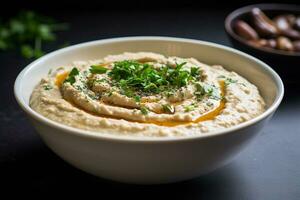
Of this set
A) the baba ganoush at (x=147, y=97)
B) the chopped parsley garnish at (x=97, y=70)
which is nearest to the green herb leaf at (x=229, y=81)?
the baba ganoush at (x=147, y=97)

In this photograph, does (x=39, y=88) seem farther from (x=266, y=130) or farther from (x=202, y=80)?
(x=266, y=130)

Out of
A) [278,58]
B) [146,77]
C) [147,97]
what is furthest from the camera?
[278,58]

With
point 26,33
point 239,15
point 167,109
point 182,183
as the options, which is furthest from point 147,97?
point 26,33

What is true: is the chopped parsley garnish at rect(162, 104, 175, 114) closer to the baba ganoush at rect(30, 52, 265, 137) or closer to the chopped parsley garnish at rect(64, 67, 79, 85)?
the baba ganoush at rect(30, 52, 265, 137)

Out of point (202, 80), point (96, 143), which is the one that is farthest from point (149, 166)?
point (202, 80)

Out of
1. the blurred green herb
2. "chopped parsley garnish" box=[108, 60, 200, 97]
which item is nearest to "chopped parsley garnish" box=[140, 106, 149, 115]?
"chopped parsley garnish" box=[108, 60, 200, 97]

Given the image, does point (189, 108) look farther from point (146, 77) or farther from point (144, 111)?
point (146, 77)
